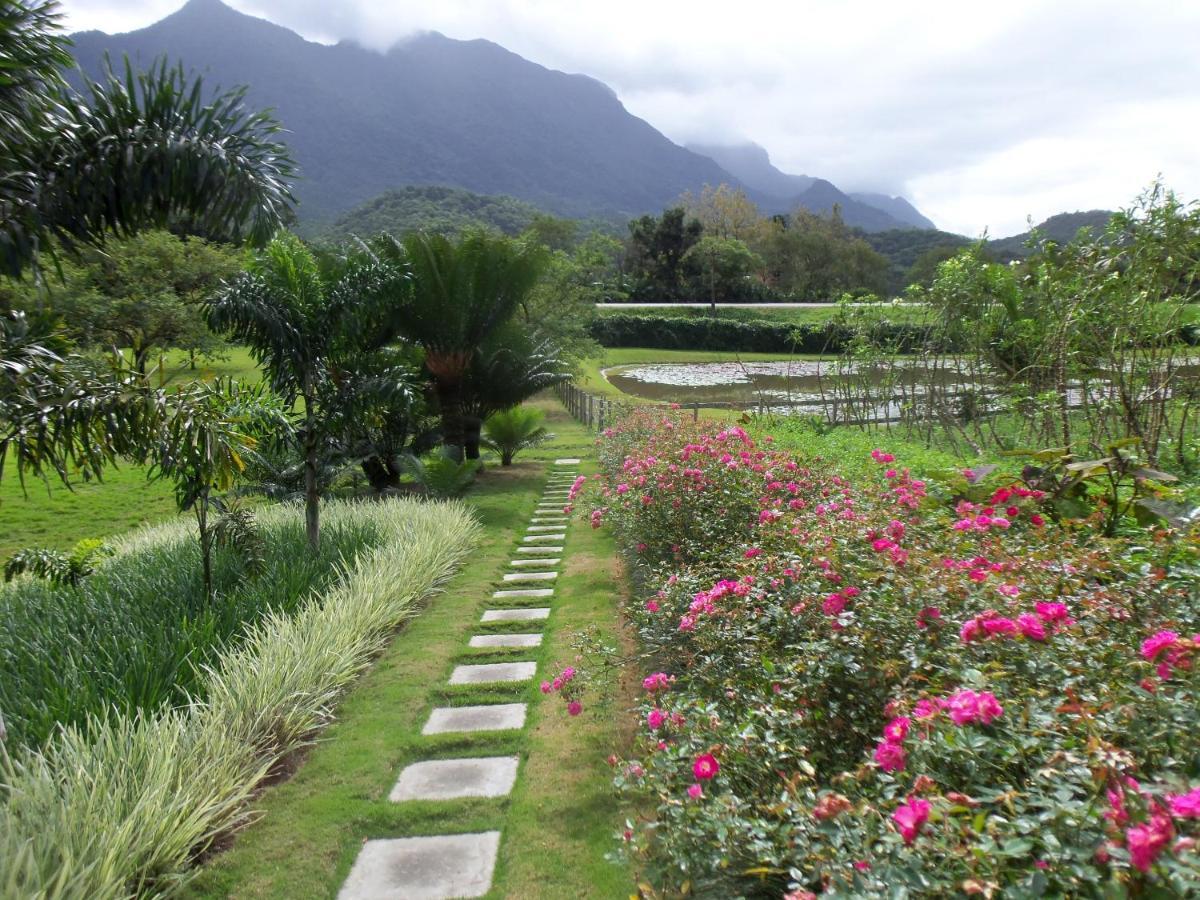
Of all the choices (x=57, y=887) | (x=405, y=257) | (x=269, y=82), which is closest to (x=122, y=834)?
(x=57, y=887)

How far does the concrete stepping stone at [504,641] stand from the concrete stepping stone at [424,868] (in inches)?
87.6

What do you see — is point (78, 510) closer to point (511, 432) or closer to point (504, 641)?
point (511, 432)

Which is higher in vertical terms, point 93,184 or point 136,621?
point 93,184

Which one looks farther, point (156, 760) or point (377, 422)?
point (377, 422)

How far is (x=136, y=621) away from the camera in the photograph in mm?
5012

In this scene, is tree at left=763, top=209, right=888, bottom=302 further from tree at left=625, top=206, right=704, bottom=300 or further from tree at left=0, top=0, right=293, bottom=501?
tree at left=0, top=0, right=293, bottom=501

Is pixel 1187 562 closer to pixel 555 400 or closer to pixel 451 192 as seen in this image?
pixel 555 400

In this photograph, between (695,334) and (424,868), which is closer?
(424,868)

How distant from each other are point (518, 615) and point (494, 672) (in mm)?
1136

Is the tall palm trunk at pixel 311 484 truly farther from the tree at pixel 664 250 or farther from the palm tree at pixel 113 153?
the tree at pixel 664 250

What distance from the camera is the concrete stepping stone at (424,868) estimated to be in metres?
2.83

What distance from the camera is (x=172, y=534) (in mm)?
8398

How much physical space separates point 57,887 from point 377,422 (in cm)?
632

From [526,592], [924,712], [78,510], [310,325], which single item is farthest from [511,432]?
[924,712]
